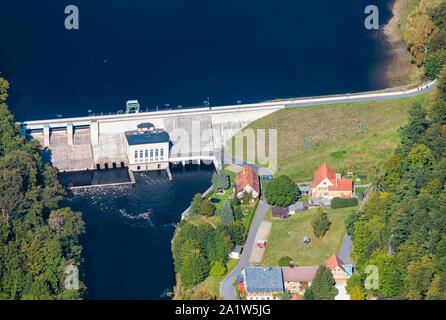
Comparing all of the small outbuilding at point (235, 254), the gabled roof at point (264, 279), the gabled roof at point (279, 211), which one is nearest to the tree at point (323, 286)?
the gabled roof at point (264, 279)

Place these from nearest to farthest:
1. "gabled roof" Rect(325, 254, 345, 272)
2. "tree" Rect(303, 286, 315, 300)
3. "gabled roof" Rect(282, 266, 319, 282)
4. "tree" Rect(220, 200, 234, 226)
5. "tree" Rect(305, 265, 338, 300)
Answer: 1. "tree" Rect(303, 286, 315, 300)
2. "tree" Rect(305, 265, 338, 300)
3. "gabled roof" Rect(282, 266, 319, 282)
4. "gabled roof" Rect(325, 254, 345, 272)
5. "tree" Rect(220, 200, 234, 226)

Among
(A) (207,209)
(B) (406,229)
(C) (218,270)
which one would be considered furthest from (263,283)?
(A) (207,209)

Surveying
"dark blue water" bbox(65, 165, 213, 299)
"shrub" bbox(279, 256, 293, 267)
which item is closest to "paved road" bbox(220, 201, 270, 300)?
"shrub" bbox(279, 256, 293, 267)

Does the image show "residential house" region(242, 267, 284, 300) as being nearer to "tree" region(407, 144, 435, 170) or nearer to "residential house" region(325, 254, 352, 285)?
"residential house" region(325, 254, 352, 285)

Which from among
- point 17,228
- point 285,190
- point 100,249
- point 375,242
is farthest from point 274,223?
point 17,228

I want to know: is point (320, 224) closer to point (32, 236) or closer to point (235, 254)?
point (235, 254)
